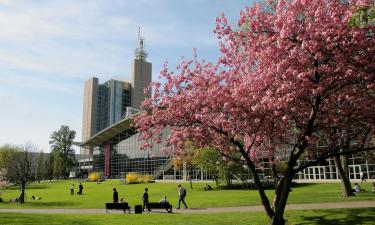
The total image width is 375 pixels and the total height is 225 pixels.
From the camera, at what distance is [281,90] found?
42.3 ft

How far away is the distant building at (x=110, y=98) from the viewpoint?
183 metres

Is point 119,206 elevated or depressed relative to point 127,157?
depressed

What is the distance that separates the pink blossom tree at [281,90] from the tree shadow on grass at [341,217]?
103 inches

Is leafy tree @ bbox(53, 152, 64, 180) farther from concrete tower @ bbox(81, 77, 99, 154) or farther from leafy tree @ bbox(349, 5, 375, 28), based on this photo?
leafy tree @ bbox(349, 5, 375, 28)

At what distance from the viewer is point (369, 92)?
47.1 ft

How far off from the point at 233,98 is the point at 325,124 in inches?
168

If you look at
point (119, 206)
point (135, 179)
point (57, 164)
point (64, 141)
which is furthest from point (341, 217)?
point (64, 141)

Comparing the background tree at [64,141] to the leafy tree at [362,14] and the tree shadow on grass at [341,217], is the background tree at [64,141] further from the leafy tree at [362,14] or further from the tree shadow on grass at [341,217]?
the leafy tree at [362,14]

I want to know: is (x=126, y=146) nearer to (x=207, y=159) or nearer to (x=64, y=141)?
(x=64, y=141)

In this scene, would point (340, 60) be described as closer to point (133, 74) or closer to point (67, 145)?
point (67, 145)

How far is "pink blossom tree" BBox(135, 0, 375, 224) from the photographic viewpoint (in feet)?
41.7

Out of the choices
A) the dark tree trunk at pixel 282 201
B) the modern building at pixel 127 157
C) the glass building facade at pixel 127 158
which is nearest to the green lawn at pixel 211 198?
the dark tree trunk at pixel 282 201

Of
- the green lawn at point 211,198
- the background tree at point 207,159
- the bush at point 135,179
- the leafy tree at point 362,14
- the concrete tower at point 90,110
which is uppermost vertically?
the concrete tower at point 90,110

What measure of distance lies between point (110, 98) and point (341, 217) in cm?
17461
